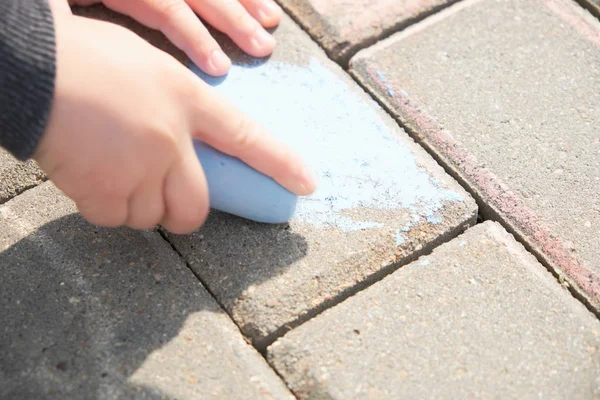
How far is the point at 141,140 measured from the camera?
90 cm

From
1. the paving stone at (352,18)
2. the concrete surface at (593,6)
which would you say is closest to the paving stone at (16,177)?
the paving stone at (352,18)

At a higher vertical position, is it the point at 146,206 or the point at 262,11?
the point at 262,11

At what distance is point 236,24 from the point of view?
1.29 meters

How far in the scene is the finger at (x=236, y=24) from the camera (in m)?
1.29

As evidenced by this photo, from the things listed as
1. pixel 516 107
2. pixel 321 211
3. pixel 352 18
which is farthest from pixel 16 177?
pixel 516 107

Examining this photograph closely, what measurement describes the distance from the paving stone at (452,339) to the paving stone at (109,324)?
0.09 meters

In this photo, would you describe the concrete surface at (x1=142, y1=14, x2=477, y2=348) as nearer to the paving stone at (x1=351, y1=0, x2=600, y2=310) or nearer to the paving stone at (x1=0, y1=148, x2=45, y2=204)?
the paving stone at (x1=351, y1=0, x2=600, y2=310)

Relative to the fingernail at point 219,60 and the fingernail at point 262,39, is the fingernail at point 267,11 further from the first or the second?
the fingernail at point 219,60

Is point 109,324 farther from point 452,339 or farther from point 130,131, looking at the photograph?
point 452,339

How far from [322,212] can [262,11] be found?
455 mm

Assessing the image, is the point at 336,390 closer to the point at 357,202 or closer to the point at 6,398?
the point at 357,202

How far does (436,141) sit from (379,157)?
12 cm

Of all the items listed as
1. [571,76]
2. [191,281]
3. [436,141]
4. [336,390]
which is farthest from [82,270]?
[571,76]

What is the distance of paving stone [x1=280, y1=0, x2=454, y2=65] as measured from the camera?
54.4 inches
